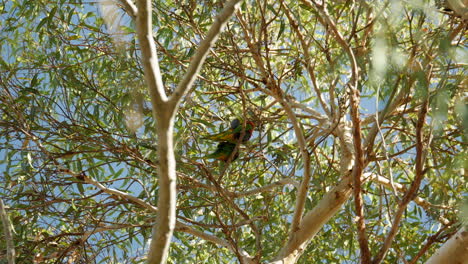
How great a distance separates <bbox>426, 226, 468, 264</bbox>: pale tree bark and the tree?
17 millimetres

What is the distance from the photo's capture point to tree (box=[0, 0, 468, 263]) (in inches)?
75.3

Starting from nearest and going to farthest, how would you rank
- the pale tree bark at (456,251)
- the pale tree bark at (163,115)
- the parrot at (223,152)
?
the pale tree bark at (163,115)
the pale tree bark at (456,251)
the parrot at (223,152)

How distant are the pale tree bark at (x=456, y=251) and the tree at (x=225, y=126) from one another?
2 cm

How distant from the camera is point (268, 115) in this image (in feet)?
13.2

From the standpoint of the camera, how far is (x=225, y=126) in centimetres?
387

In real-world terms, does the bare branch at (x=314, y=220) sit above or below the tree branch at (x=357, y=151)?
above

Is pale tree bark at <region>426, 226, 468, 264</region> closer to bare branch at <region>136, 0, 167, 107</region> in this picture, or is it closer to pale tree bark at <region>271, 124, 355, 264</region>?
pale tree bark at <region>271, 124, 355, 264</region>

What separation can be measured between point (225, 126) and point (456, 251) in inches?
86.5

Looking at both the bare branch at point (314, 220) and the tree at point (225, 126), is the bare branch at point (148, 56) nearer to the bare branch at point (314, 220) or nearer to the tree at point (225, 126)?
the tree at point (225, 126)

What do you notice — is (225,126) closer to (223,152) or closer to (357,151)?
(223,152)

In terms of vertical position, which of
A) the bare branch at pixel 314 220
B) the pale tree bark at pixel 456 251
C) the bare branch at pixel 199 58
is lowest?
the pale tree bark at pixel 456 251

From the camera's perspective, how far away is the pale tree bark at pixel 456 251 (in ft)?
6.09

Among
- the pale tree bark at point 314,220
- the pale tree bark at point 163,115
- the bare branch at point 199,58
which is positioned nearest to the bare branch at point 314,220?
the pale tree bark at point 314,220

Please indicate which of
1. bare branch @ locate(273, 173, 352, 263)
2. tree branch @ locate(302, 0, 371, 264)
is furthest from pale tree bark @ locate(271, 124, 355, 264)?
tree branch @ locate(302, 0, 371, 264)
